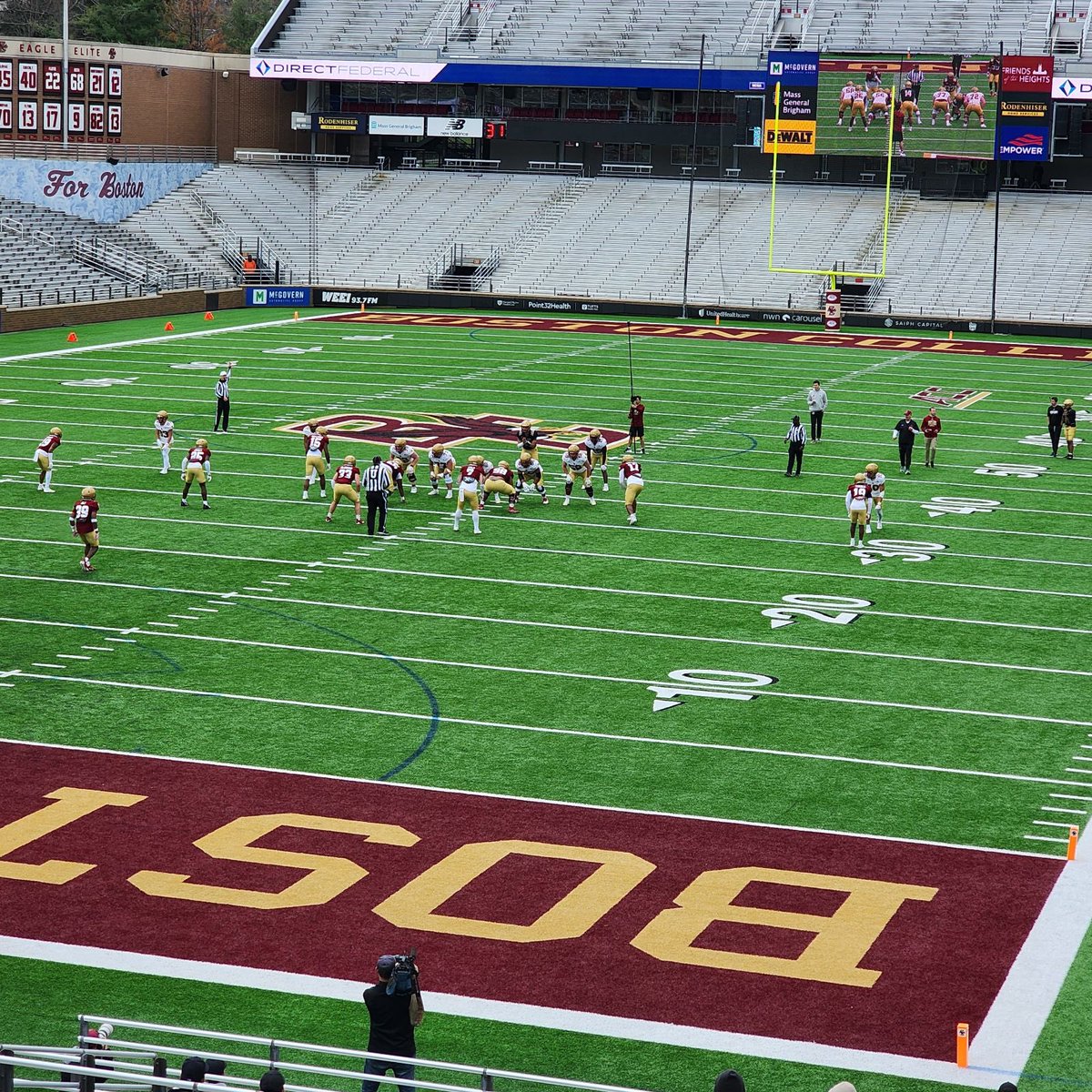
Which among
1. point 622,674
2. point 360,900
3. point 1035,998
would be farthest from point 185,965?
point 622,674

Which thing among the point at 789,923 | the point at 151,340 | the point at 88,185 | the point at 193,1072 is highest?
the point at 88,185

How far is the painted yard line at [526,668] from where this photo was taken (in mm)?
18047

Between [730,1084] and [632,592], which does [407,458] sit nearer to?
[632,592]

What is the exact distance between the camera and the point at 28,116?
59.4 m

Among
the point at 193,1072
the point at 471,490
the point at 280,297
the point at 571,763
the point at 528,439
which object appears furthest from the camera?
the point at 280,297

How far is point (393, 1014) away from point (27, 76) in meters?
55.7

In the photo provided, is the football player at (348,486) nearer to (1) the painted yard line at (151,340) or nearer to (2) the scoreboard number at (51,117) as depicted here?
(1) the painted yard line at (151,340)

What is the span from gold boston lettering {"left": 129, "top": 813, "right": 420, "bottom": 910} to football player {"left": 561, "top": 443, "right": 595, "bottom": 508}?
1332 centimetres

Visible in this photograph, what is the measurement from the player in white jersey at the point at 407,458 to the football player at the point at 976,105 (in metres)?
32.4

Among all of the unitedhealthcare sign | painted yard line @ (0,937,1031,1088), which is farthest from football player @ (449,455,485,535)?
the unitedhealthcare sign

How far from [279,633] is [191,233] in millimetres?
43809

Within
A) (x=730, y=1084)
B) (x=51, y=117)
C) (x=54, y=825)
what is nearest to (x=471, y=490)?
(x=54, y=825)

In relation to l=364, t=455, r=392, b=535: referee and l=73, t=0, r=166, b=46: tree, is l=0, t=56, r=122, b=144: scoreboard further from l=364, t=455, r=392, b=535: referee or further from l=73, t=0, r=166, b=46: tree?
l=364, t=455, r=392, b=535: referee

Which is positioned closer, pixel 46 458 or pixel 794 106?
pixel 46 458
